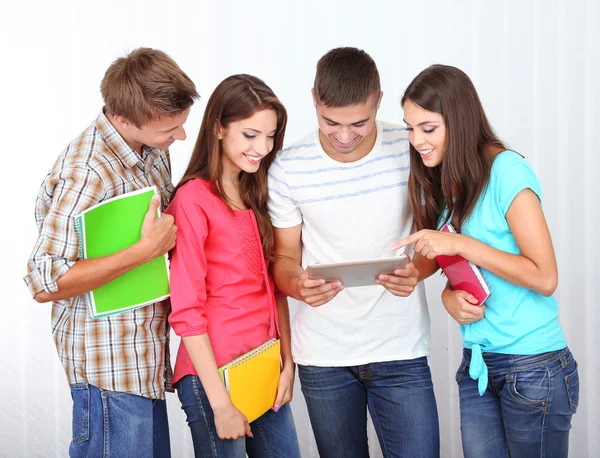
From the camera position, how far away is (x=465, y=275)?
1.99 metres

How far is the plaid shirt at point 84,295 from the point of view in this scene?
1861 mm

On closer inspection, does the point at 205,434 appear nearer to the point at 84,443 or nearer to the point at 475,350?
the point at 84,443

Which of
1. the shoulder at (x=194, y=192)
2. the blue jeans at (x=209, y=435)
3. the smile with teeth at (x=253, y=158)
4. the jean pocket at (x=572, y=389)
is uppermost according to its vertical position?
the smile with teeth at (x=253, y=158)

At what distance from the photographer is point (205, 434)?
6.73ft

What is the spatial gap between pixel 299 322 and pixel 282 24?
151cm

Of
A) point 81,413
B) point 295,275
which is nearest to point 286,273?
point 295,275

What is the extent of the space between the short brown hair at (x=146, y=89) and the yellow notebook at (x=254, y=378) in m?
0.69

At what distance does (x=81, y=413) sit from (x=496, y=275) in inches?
44.6

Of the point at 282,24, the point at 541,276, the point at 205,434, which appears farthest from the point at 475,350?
the point at 282,24

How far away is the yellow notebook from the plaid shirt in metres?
0.20

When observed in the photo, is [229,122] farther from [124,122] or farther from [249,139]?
[124,122]

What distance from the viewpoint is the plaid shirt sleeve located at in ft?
6.05

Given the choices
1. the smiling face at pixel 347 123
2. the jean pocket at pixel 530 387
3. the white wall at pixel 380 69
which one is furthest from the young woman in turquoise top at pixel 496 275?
the white wall at pixel 380 69

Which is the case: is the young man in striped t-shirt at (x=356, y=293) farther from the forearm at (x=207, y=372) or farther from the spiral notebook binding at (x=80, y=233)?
the spiral notebook binding at (x=80, y=233)
